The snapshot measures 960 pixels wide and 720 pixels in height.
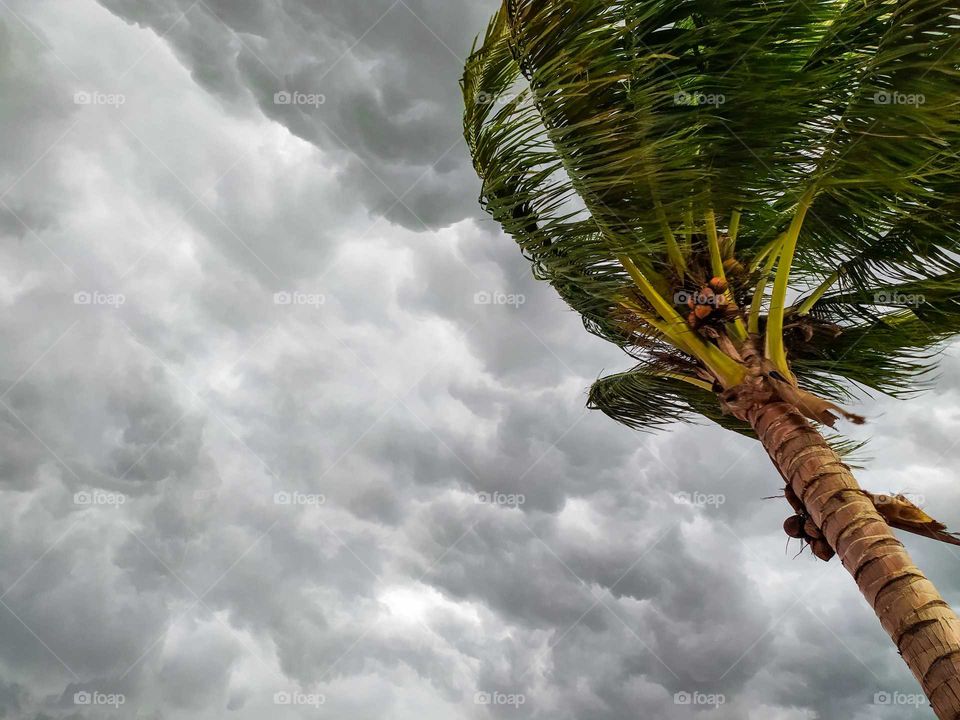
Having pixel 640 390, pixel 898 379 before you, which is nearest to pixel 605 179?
pixel 640 390

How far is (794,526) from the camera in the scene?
3.81 metres

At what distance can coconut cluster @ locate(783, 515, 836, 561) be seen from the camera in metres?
3.61

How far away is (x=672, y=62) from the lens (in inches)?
166

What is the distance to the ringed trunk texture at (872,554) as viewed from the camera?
2.73 metres

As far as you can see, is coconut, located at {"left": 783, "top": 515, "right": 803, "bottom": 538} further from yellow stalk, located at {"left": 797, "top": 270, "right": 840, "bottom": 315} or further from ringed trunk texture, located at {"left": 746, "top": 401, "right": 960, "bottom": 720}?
yellow stalk, located at {"left": 797, "top": 270, "right": 840, "bottom": 315}

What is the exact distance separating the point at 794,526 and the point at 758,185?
241 cm

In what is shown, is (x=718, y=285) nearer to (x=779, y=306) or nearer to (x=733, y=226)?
(x=779, y=306)

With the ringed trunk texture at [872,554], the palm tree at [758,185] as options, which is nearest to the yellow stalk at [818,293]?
the palm tree at [758,185]

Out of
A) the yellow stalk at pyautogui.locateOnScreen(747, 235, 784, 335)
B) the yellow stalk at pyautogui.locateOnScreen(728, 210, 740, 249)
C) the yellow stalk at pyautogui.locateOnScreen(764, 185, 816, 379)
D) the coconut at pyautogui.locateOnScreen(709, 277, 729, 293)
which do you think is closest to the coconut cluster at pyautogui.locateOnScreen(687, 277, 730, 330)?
the coconut at pyautogui.locateOnScreen(709, 277, 729, 293)

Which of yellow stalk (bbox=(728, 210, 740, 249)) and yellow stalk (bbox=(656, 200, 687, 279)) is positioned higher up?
yellow stalk (bbox=(728, 210, 740, 249))

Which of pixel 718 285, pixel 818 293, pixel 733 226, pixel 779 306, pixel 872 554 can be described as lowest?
pixel 872 554

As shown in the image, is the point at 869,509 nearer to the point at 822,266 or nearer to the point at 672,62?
the point at 822,266

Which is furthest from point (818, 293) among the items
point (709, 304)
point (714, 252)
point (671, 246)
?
point (671, 246)

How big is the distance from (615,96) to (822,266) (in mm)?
2754
